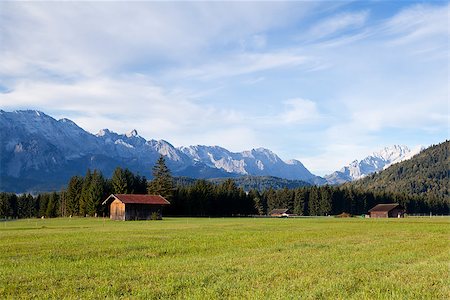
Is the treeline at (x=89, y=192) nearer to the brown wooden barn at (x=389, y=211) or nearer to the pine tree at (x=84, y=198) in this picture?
the pine tree at (x=84, y=198)

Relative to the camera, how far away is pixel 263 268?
20109 mm

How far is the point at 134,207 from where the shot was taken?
365 ft

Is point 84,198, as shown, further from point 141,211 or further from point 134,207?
point 134,207

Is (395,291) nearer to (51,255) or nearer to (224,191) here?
(51,255)

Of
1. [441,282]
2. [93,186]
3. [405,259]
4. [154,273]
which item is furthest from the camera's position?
[93,186]

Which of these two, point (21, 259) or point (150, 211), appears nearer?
point (21, 259)

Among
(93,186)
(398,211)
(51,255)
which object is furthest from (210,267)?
(398,211)

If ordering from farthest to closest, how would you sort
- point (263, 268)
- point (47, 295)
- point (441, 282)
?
point (263, 268) < point (441, 282) < point (47, 295)

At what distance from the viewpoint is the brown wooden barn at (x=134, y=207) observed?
360ft

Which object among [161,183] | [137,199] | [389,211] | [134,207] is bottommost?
[389,211]

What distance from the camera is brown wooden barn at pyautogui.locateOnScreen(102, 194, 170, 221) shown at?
10982 centimetres

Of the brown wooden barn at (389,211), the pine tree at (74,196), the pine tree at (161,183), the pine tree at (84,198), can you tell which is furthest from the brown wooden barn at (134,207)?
the brown wooden barn at (389,211)

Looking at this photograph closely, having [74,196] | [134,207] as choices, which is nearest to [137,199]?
[134,207]

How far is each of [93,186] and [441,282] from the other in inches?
4916
